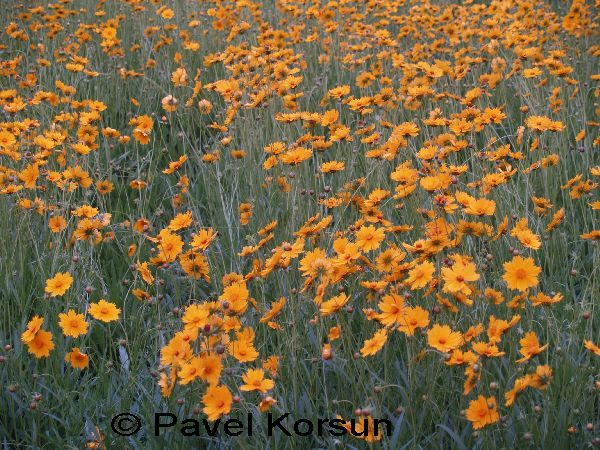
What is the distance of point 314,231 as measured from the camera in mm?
2277

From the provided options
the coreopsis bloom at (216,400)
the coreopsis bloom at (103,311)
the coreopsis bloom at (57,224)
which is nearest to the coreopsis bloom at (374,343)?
the coreopsis bloom at (216,400)

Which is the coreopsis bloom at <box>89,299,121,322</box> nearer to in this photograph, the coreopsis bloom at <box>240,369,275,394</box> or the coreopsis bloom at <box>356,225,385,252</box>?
the coreopsis bloom at <box>240,369,275,394</box>

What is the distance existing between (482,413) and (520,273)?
0.36 meters

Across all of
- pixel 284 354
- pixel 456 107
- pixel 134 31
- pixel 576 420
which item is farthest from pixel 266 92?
pixel 134 31

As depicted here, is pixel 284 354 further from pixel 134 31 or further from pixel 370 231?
pixel 134 31

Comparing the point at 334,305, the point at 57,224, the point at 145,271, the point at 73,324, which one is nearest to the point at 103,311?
the point at 73,324

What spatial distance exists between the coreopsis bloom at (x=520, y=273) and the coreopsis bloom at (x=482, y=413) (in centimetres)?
30

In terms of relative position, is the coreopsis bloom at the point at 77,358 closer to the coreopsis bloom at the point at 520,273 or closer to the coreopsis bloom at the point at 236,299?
the coreopsis bloom at the point at 236,299

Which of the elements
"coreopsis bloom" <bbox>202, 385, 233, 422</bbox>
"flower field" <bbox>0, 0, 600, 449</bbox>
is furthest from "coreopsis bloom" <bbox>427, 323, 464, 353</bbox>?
"coreopsis bloom" <bbox>202, 385, 233, 422</bbox>

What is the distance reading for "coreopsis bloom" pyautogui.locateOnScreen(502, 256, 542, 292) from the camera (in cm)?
191

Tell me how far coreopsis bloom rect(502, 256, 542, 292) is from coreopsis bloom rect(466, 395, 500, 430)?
30 cm

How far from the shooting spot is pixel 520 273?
1.93 meters

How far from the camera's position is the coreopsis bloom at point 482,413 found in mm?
1737

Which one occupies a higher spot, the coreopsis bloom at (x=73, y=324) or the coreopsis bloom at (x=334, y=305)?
the coreopsis bloom at (x=334, y=305)
